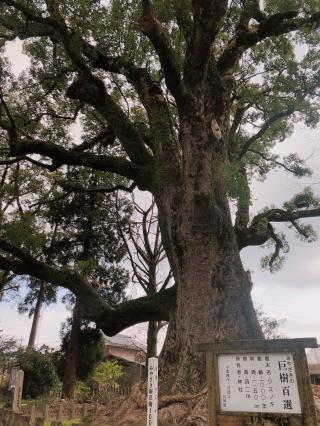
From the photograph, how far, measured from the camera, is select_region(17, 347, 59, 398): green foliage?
1538 centimetres

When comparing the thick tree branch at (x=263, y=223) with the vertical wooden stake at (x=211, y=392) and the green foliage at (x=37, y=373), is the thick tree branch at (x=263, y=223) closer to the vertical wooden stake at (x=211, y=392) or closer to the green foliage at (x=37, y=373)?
the vertical wooden stake at (x=211, y=392)

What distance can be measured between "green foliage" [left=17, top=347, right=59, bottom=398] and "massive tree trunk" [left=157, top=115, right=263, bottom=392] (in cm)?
1120

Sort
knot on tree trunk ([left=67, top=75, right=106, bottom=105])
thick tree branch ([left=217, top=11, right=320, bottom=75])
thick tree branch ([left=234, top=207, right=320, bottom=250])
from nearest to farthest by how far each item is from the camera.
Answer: thick tree branch ([left=217, top=11, right=320, bottom=75])
knot on tree trunk ([left=67, top=75, right=106, bottom=105])
thick tree branch ([left=234, top=207, right=320, bottom=250])

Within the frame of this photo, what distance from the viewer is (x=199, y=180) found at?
6.75m

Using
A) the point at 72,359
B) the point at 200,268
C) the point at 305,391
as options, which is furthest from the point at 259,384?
the point at 72,359

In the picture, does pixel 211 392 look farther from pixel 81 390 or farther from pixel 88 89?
pixel 81 390

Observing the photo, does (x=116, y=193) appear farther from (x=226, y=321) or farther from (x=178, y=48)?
(x=226, y=321)

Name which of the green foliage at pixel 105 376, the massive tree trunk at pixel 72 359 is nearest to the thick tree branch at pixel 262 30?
the massive tree trunk at pixel 72 359

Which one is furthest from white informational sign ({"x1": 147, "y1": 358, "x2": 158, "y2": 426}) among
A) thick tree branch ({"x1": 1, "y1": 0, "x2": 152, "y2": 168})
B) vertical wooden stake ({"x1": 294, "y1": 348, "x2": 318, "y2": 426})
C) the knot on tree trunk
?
the knot on tree trunk

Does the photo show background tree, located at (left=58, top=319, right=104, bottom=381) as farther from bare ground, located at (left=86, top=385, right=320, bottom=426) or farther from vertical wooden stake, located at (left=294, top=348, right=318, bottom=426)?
vertical wooden stake, located at (left=294, top=348, right=318, bottom=426)

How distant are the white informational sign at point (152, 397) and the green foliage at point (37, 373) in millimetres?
13040

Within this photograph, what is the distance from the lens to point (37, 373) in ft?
50.9

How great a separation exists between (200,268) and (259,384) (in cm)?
306

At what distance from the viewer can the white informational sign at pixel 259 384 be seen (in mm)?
3309
